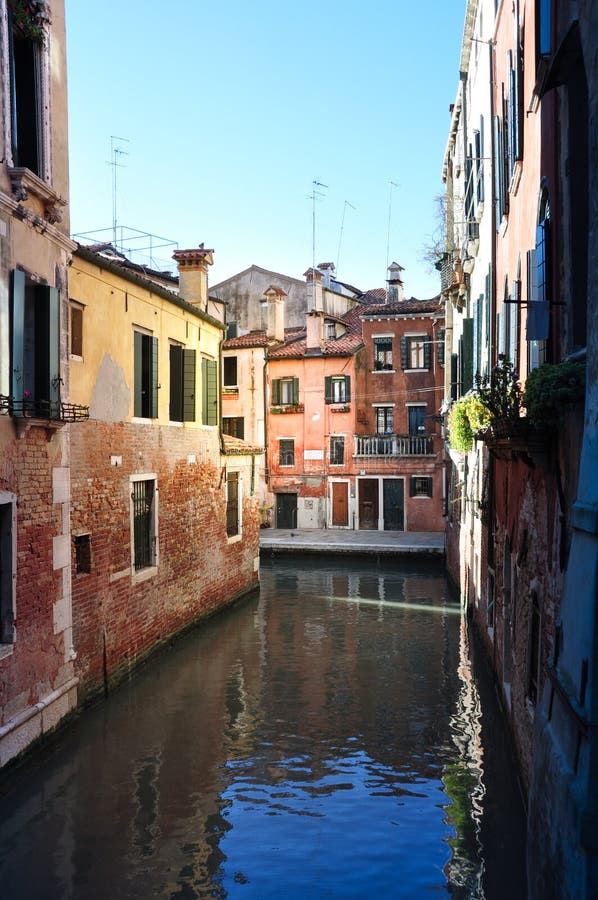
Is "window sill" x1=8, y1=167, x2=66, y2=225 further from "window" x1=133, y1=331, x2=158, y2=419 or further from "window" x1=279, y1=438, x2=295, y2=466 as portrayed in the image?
"window" x1=279, y1=438, x2=295, y2=466

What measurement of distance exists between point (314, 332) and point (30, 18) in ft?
76.6

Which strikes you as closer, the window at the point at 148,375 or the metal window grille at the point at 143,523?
the metal window grille at the point at 143,523

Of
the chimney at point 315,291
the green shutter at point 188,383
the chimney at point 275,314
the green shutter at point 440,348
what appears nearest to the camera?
the green shutter at point 188,383

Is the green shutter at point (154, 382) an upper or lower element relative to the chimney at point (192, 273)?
lower

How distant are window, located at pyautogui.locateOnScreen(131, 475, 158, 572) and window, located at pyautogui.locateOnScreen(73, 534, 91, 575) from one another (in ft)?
5.95

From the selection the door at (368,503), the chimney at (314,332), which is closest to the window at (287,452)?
the door at (368,503)

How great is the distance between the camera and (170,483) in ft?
48.2

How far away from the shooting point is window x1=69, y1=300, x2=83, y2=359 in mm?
10906

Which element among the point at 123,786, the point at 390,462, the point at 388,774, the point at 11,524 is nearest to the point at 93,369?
the point at 11,524

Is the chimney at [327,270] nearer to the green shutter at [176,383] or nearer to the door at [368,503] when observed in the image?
the door at [368,503]

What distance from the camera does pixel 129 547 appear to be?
12617mm

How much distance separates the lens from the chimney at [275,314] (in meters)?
32.8

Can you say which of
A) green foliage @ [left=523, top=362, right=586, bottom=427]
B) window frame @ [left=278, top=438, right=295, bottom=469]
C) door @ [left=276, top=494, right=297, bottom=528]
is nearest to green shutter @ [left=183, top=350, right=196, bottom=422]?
green foliage @ [left=523, top=362, right=586, bottom=427]

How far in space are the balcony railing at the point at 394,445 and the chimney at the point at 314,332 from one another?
145 inches
